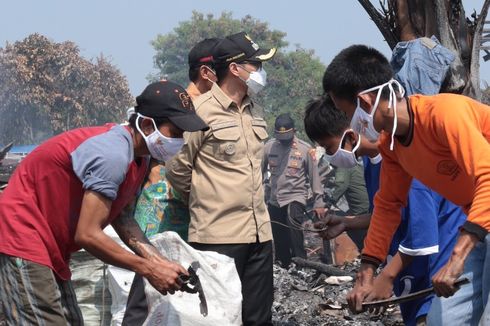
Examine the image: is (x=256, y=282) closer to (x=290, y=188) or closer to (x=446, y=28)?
(x=446, y=28)

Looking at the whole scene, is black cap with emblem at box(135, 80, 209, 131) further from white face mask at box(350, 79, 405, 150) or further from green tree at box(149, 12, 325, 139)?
green tree at box(149, 12, 325, 139)

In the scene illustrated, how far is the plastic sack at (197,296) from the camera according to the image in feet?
18.3

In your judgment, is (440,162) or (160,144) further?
(160,144)

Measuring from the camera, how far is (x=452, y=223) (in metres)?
5.15

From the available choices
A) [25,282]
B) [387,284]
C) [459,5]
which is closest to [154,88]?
[25,282]

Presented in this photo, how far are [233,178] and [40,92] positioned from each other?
99.8 ft

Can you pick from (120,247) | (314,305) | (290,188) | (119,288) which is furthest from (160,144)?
(290,188)

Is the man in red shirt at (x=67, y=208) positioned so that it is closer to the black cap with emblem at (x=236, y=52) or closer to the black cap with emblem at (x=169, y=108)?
the black cap with emblem at (x=169, y=108)

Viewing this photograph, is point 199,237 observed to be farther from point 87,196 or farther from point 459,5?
point 459,5

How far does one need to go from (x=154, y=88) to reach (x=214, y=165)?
1500 mm

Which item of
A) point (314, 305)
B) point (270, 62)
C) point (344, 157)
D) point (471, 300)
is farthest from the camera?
point (270, 62)

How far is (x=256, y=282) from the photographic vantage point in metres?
6.52

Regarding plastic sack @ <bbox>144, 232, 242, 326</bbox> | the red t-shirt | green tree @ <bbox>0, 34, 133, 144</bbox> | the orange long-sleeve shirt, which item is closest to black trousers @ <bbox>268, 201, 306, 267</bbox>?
plastic sack @ <bbox>144, 232, 242, 326</bbox>

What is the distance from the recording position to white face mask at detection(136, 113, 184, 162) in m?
4.84
